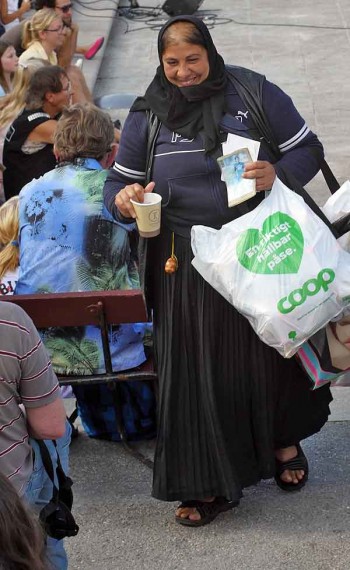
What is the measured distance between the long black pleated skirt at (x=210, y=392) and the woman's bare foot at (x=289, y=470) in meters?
0.14

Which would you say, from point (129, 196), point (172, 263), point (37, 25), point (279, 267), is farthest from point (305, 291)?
point (37, 25)

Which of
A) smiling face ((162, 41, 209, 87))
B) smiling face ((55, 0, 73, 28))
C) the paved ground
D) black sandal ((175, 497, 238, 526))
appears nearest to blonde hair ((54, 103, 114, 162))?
smiling face ((162, 41, 209, 87))

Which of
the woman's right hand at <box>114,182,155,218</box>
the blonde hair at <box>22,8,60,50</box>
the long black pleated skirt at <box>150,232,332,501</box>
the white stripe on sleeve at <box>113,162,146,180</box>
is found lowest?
the blonde hair at <box>22,8,60,50</box>

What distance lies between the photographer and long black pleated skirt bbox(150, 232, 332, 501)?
380cm

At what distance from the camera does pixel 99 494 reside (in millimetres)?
4312

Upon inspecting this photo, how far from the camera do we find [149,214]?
350cm

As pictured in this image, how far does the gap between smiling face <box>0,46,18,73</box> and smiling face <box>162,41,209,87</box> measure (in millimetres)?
4630

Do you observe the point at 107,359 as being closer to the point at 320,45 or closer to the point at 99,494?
the point at 99,494

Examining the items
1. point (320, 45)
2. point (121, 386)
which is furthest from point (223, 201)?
point (320, 45)

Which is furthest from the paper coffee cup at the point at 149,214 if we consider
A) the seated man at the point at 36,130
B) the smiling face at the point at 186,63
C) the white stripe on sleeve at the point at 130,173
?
the seated man at the point at 36,130

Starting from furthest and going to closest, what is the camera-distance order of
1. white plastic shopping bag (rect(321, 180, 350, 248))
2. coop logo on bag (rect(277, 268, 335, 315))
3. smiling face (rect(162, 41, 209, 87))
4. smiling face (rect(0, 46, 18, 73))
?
smiling face (rect(0, 46, 18, 73)) < white plastic shopping bag (rect(321, 180, 350, 248)) < smiling face (rect(162, 41, 209, 87)) < coop logo on bag (rect(277, 268, 335, 315))

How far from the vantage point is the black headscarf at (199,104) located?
12.0 feet

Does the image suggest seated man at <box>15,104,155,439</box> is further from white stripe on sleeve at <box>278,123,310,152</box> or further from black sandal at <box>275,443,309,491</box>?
white stripe on sleeve at <box>278,123,310,152</box>

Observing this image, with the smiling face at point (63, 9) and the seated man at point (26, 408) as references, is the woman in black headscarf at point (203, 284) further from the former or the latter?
the smiling face at point (63, 9)
